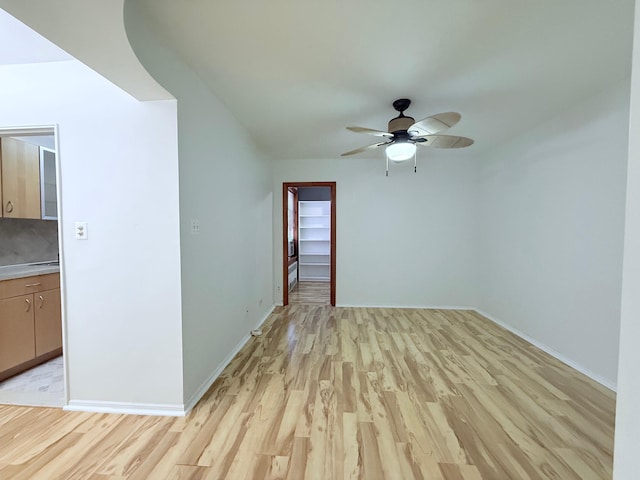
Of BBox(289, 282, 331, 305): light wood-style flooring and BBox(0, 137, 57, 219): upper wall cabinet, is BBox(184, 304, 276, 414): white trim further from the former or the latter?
BBox(0, 137, 57, 219): upper wall cabinet

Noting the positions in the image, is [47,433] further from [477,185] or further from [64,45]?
[477,185]

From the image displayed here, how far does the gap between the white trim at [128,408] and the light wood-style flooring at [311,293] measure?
2978 mm

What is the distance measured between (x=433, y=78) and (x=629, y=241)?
1.79 meters

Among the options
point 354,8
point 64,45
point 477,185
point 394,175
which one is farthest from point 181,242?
point 477,185

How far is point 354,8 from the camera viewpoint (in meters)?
1.38

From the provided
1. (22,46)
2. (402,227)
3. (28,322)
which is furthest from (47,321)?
(402,227)

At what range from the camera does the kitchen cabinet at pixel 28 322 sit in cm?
219

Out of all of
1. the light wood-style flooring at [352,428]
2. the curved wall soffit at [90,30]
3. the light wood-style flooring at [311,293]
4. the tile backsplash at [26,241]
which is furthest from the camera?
the light wood-style flooring at [311,293]

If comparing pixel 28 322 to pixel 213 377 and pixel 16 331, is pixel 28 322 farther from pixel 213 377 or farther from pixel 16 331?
pixel 213 377

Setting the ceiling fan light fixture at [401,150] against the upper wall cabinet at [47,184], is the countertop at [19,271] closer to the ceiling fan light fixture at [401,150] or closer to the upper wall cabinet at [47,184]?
the upper wall cabinet at [47,184]

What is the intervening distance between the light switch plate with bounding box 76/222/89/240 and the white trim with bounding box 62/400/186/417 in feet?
3.77

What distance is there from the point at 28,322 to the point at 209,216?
1.95m

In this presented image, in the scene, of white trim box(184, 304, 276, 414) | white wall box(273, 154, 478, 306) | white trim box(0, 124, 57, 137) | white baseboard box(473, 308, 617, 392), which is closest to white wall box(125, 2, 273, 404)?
white trim box(184, 304, 276, 414)

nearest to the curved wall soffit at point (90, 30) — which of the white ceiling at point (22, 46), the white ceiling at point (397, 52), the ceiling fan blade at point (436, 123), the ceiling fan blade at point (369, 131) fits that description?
the white ceiling at point (397, 52)
